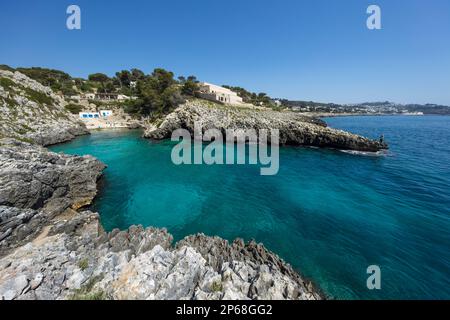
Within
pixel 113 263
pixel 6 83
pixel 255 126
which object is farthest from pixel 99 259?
pixel 6 83

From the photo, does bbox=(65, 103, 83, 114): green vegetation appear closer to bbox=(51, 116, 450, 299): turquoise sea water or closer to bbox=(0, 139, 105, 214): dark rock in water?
bbox=(51, 116, 450, 299): turquoise sea water

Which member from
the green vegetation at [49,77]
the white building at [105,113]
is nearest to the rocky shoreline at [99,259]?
the white building at [105,113]

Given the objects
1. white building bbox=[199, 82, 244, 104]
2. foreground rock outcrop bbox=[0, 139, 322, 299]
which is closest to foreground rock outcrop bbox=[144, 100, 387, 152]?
white building bbox=[199, 82, 244, 104]

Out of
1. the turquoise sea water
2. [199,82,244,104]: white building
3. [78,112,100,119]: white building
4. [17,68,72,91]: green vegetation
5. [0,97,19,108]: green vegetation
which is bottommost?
the turquoise sea water

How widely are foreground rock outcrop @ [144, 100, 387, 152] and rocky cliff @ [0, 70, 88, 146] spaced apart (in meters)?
18.9

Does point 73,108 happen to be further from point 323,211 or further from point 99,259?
point 323,211

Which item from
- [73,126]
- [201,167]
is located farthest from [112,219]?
[73,126]

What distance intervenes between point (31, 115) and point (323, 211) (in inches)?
2320

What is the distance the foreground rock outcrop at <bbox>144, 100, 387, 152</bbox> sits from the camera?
3797 centimetres

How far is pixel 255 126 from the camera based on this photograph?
4366 cm

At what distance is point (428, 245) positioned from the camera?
476 inches

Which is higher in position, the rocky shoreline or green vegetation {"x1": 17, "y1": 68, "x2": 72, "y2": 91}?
green vegetation {"x1": 17, "y1": 68, "x2": 72, "y2": 91}

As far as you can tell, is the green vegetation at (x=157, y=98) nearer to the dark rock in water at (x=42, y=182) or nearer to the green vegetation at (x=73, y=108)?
the green vegetation at (x=73, y=108)
